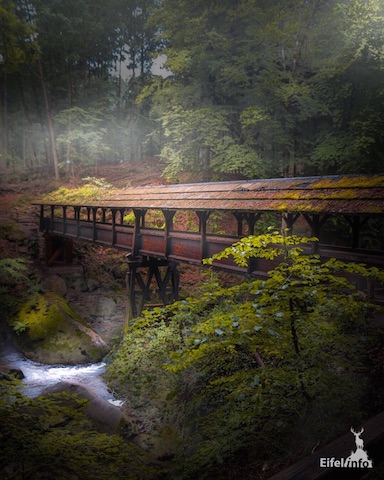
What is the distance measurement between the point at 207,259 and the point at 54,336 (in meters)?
10.9

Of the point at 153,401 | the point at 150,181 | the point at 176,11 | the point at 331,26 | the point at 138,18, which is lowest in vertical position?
the point at 153,401

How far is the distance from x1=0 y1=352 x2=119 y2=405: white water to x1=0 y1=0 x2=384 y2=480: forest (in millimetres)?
571

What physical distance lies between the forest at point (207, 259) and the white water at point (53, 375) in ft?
1.87

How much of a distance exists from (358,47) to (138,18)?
26936mm

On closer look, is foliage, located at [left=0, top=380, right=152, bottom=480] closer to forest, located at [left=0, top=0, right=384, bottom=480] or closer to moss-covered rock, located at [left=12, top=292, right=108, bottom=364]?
forest, located at [left=0, top=0, right=384, bottom=480]

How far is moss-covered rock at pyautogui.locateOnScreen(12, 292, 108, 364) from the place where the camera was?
42.0ft

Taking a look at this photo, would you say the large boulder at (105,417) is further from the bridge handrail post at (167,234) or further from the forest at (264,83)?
Result: the forest at (264,83)

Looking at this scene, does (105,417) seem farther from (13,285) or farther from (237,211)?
(13,285)

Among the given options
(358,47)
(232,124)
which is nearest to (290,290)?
(358,47)

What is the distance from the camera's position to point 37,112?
3584 centimetres

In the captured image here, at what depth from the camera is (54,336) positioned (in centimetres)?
1340

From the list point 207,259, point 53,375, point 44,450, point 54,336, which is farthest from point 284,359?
point 54,336

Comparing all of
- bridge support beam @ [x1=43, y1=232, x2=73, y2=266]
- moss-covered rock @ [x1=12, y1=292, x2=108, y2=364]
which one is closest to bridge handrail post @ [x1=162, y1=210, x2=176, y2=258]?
moss-covered rock @ [x1=12, y1=292, x2=108, y2=364]

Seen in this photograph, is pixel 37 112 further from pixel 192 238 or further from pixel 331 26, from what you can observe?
pixel 192 238
